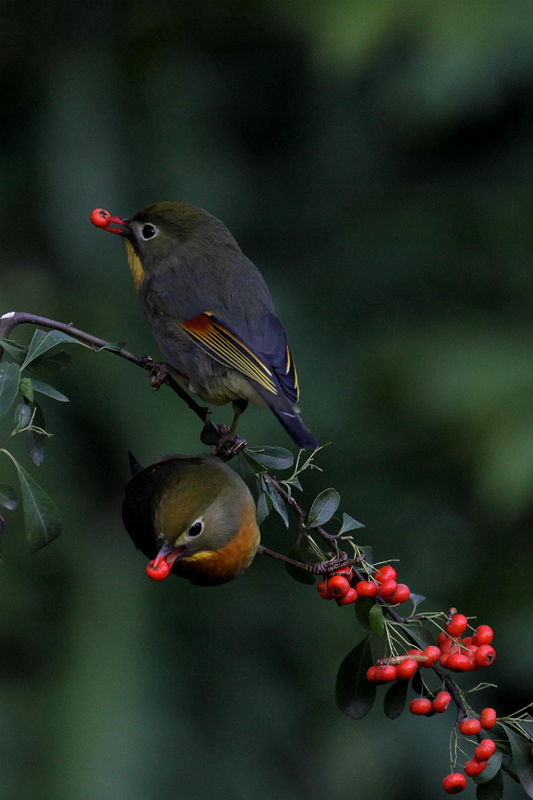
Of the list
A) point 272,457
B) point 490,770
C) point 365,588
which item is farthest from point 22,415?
point 490,770

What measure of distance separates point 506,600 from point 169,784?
1168mm

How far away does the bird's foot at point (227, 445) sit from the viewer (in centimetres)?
115

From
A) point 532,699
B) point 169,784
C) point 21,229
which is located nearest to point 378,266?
point 21,229

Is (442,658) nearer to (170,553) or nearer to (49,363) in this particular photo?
(170,553)

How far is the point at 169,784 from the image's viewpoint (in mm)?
2592

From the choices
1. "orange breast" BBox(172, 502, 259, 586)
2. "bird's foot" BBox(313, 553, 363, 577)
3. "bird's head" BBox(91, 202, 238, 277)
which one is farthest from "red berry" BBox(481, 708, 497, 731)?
"bird's head" BBox(91, 202, 238, 277)

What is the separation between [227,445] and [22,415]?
11.4 inches

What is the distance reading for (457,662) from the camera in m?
1.06

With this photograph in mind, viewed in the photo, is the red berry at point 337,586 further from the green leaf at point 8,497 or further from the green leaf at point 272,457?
the green leaf at point 8,497

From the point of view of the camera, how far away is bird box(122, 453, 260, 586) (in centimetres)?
107

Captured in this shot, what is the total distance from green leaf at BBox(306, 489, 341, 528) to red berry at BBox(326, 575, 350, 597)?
0.07m

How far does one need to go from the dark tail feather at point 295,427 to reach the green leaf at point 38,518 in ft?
1.04

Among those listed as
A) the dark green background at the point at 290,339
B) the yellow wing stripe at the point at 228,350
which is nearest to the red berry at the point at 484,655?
the yellow wing stripe at the point at 228,350

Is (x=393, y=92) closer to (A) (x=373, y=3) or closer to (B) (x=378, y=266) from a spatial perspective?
(A) (x=373, y=3)
